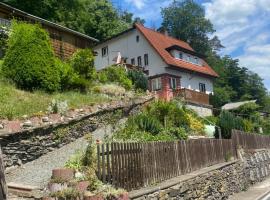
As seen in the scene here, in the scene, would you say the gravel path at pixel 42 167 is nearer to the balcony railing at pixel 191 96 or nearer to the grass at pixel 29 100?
the grass at pixel 29 100

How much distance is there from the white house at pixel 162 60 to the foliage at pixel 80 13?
17.6 ft

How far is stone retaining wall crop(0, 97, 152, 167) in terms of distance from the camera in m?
14.2

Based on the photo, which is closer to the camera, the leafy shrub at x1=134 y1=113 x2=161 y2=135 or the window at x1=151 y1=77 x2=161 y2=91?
the leafy shrub at x1=134 y1=113 x2=161 y2=135

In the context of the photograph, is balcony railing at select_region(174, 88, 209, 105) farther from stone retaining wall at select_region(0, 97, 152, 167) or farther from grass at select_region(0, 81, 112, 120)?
stone retaining wall at select_region(0, 97, 152, 167)

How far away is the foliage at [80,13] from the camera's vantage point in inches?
1853

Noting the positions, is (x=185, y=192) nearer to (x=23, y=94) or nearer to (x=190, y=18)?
(x=23, y=94)

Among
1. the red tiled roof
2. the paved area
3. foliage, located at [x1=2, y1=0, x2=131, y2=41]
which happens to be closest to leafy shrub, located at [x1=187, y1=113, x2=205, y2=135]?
the paved area

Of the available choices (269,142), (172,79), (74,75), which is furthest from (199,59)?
(74,75)

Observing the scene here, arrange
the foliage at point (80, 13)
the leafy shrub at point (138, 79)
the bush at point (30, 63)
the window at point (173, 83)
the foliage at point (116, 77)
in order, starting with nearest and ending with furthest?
the bush at point (30, 63)
the foliage at point (116, 77)
the leafy shrub at point (138, 79)
the window at point (173, 83)
the foliage at point (80, 13)

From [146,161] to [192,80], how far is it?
116 ft

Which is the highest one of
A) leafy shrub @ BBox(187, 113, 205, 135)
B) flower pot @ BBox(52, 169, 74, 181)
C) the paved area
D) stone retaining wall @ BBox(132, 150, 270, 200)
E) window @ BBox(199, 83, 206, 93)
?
window @ BBox(199, 83, 206, 93)

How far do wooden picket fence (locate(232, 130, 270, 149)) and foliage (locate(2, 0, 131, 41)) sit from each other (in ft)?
86.5

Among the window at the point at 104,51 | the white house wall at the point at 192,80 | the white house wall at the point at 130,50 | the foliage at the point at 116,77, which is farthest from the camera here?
the window at the point at 104,51

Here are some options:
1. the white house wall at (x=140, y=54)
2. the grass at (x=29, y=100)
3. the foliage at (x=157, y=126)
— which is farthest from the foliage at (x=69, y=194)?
the white house wall at (x=140, y=54)
